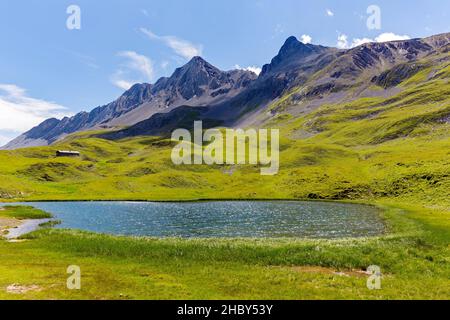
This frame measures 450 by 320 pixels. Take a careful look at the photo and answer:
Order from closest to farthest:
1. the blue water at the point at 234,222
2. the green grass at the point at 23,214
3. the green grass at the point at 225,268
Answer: the green grass at the point at 225,268, the blue water at the point at 234,222, the green grass at the point at 23,214

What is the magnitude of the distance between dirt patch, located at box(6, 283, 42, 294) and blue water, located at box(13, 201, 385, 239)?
3481 centimetres

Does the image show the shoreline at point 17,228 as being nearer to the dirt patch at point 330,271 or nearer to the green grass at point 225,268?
the green grass at point 225,268

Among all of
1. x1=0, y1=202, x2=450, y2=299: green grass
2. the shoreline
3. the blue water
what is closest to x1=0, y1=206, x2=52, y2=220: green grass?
the blue water

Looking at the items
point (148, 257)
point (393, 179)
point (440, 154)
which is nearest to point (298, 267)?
point (148, 257)

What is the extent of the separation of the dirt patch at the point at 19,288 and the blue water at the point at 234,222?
34.8 metres

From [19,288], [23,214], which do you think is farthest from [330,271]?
[23,214]

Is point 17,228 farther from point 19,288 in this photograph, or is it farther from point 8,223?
point 19,288

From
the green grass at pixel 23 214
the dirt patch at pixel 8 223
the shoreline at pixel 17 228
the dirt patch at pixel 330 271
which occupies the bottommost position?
the dirt patch at pixel 330 271

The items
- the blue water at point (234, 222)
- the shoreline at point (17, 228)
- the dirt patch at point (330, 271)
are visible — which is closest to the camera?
the dirt patch at point (330, 271)

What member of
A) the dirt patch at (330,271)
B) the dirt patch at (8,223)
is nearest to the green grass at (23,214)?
the dirt patch at (8,223)

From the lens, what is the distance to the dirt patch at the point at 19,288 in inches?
1062

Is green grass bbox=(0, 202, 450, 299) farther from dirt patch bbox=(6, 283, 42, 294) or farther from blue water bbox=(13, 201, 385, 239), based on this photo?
blue water bbox=(13, 201, 385, 239)

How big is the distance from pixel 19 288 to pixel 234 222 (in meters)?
53.3
